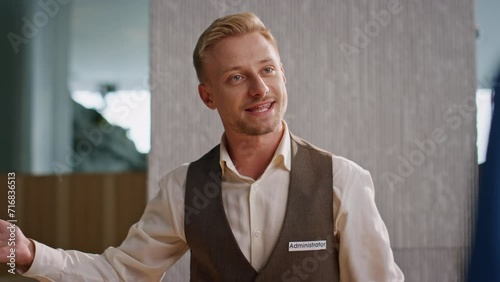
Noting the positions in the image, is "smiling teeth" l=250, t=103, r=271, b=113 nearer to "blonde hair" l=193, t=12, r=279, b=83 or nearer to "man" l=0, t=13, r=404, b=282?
"man" l=0, t=13, r=404, b=282

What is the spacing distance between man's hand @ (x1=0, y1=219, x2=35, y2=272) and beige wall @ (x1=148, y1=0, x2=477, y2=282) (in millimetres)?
942

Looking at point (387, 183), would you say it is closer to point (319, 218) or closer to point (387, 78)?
point (387, 78)

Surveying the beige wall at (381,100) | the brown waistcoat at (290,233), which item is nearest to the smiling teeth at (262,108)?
the brown waistcoat at (290,233)

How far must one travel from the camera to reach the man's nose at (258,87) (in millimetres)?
1316

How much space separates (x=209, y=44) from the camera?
4.54 ft

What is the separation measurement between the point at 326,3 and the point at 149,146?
82 cm

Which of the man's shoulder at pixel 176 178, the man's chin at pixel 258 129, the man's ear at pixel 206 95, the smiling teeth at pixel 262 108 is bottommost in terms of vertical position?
the man's shoulder at pixel 176 178

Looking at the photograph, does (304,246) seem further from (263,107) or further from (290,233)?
(263,107)

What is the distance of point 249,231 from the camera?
4.35ft
